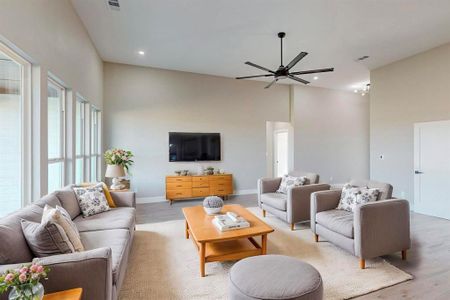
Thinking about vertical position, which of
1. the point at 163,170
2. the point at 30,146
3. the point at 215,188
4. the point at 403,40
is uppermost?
the point at 403,40

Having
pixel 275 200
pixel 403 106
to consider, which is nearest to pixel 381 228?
pixel 275 200

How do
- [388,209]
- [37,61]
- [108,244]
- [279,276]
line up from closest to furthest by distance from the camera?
[279,276] < [108,244] < [37,61] < [388,209]

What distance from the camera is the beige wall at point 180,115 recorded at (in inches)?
211

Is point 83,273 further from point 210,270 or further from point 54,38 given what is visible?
point 54,38

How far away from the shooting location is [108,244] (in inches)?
79.4

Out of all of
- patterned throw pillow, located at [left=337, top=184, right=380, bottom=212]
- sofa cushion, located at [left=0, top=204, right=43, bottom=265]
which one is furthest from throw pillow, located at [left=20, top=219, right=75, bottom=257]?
patterned throw pillow, located at [left=337, top=184, right=380, bottom=212]

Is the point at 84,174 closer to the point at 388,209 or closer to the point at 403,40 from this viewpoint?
the point at 388,209

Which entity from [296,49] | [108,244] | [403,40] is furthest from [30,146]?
[403,40]

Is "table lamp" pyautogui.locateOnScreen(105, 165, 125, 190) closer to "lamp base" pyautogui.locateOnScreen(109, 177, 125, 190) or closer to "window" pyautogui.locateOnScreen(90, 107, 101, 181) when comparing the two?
"lamp base" pyautogui.locateOnScreen(109, 177, 125, 190)

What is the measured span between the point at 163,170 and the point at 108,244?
3.66 meters

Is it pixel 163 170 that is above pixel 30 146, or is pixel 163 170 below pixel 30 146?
below

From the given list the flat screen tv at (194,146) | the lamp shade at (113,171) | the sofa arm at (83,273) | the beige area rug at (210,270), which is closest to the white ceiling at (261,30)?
the flat screen tv at (194,146)

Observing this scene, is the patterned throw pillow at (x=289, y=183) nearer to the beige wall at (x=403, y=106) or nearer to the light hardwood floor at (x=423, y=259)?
the light hardwood floor at (x=423, y=259)

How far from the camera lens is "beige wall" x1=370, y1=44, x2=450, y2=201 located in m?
4.27
